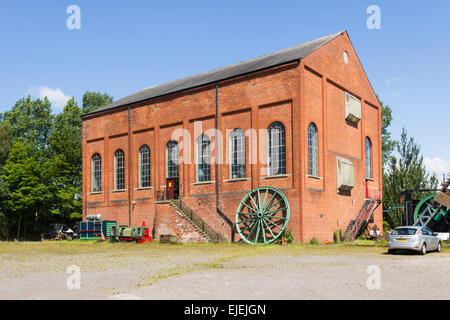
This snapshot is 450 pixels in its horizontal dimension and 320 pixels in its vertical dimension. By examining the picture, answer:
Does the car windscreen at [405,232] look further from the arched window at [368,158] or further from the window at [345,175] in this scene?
the arched window at [368,158]

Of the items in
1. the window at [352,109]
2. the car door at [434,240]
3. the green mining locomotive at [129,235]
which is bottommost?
the green mining locomotive at [129,235]

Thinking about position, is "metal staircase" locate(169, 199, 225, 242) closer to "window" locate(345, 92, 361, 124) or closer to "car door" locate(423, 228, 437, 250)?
"window" locate(345, 92, 361, 124)

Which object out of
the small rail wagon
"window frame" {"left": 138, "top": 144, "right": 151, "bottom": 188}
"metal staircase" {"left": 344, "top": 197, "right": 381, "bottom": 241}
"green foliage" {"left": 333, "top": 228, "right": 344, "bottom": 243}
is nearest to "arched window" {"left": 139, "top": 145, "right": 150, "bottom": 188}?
"window frame" {"left": 138, "top": 144, "right": 151, "bottom": 188}

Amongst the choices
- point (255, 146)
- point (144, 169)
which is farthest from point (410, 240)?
point (144, 169)

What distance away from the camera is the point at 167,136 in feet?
121

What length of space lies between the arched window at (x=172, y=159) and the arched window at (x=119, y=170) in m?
5.25

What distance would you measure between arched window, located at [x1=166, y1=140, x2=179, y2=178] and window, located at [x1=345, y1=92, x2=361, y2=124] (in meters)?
12.7

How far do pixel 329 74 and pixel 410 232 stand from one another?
14244 millimetres

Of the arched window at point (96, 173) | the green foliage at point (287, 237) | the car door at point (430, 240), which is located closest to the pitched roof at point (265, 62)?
the arched window at point (96, 173)

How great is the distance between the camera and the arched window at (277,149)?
30.0 m

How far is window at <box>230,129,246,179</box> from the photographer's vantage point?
104ft

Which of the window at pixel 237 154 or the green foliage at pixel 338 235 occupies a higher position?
the window at pixel 237 154

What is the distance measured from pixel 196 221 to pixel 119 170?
1073 cm
